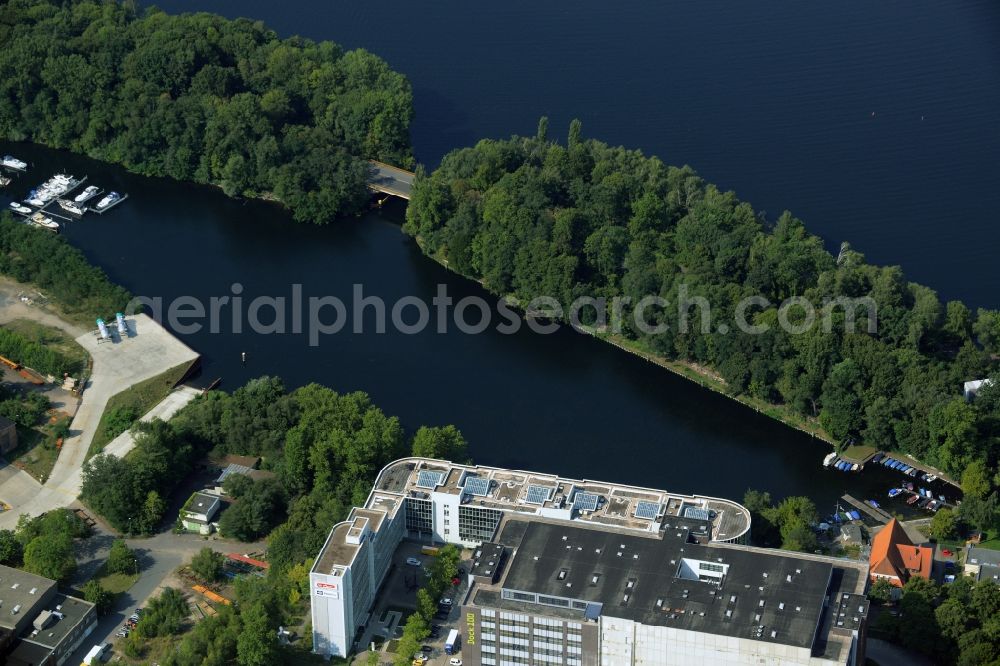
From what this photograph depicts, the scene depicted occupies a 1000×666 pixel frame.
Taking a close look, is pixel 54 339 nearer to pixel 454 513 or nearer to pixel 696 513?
pixel 454 513

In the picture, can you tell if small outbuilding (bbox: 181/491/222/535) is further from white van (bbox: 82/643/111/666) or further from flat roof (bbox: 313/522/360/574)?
flat roof (bbox: 313/522/360/574)

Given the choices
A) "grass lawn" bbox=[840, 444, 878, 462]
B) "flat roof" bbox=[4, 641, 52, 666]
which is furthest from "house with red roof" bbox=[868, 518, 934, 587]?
"flat roof" bbox=[4, 641, 52, 666]

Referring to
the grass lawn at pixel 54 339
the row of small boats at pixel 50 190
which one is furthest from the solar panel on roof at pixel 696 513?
the row of small boats at pixel 50 190

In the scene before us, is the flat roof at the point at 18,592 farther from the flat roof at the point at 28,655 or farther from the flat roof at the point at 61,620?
the flat roof at the point at 28,655

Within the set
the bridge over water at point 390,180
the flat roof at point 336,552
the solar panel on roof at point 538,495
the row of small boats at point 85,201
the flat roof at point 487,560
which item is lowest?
the flat roof at point 336,552

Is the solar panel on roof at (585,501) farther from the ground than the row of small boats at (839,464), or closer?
closer

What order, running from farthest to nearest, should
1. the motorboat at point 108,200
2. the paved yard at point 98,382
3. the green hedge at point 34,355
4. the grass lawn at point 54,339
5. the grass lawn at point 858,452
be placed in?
the motorboat at point 108,200
the grass lawn at point 54,339
the green hedge at point 34,355
the grass lawn at point 858,452
the paved yard at point 98,382

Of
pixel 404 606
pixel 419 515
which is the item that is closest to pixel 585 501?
pixel 419 515
